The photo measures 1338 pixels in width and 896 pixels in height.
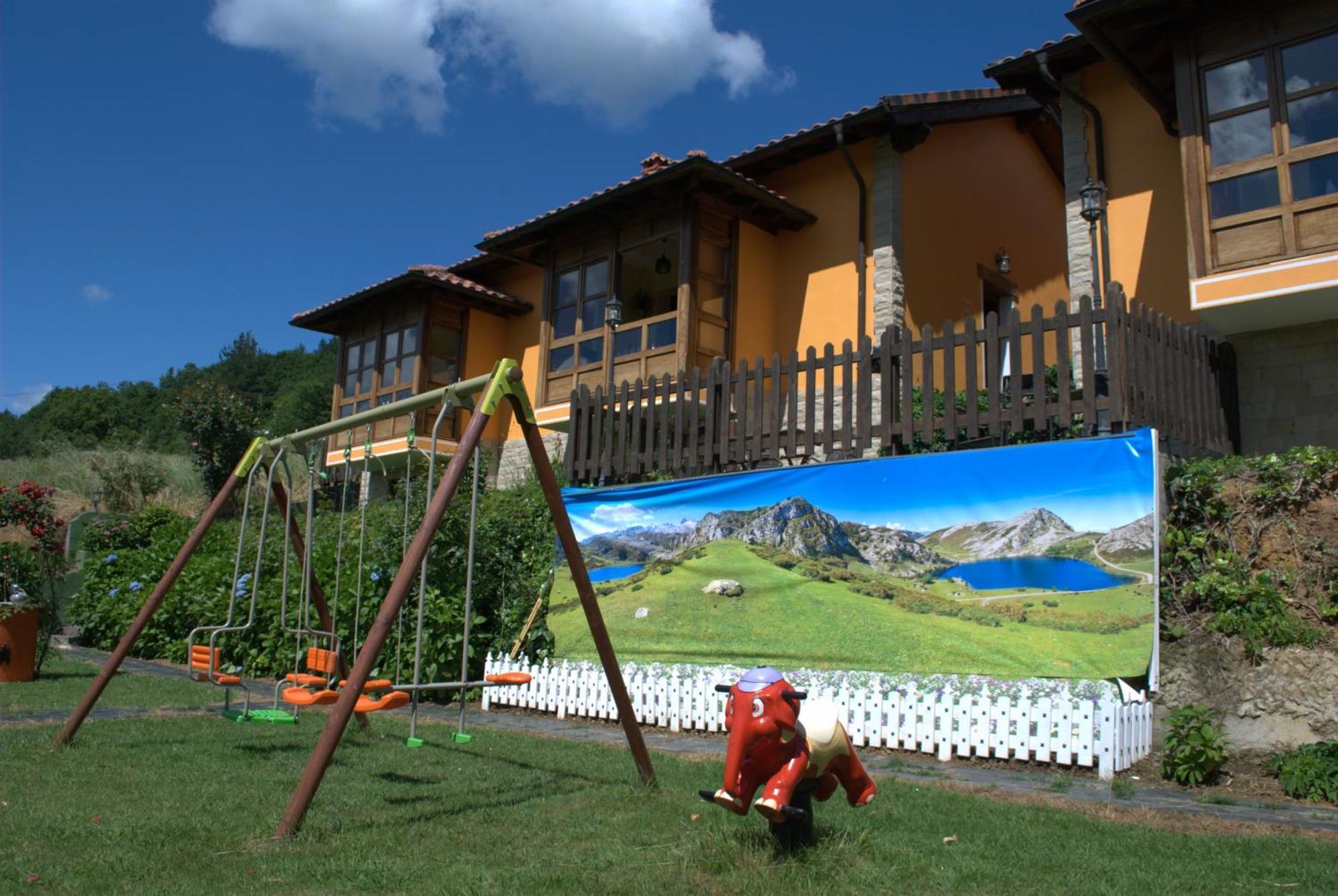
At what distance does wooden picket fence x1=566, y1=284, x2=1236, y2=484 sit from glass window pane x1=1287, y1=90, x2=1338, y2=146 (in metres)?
2.22

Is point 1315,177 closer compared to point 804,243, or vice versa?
point 1315,177

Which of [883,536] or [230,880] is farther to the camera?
[883,536]

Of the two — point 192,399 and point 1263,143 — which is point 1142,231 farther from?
point 192,399

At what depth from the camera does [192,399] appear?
990 inches

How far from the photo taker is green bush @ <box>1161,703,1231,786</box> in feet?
20.4

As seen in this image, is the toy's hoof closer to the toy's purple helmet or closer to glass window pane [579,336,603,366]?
the toy's purple helmet

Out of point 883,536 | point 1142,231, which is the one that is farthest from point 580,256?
point 883,536

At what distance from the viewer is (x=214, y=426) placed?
2500 cm


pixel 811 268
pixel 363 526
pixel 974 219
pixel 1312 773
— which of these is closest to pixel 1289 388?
pixel 1312 773

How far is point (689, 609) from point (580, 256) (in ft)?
30.5

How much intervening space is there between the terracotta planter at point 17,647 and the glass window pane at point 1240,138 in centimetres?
1389

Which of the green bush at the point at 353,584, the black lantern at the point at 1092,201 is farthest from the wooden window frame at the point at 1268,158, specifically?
the green bush at the point at 353,584

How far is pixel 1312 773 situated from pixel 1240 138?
7.19 meters

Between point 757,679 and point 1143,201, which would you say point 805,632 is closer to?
point 757,679
